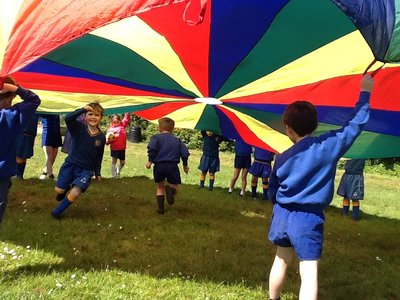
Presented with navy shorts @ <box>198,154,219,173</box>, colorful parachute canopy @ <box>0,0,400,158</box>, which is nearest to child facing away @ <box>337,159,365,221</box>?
colorful parachute canopy @ <box>0,0,400,158</box>

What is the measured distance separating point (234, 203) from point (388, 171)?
11326 millimetres

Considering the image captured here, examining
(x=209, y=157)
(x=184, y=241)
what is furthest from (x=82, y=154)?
(x=209, y=157)

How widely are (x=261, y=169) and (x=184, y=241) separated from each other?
3247mm

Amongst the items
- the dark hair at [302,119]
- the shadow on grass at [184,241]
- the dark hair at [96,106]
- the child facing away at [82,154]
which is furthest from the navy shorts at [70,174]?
the dark hair at [302,119]

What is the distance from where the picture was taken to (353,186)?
5.91m

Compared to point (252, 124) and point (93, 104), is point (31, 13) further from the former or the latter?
point (252, 124)

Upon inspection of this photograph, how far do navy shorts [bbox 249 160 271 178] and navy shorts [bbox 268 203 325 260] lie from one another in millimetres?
4483

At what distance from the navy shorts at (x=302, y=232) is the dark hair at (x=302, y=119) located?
449mm

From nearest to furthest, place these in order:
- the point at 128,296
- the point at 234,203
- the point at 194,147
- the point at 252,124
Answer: the point at 128,296
the point at 252,124
the point at 234,203
the point at 194,147

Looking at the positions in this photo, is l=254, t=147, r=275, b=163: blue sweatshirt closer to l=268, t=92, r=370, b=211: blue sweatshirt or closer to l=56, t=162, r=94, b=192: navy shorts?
l=56, t=162, r=94, b=192: navy shorts

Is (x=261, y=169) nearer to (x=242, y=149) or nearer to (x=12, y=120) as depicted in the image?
(x=242, y=149)

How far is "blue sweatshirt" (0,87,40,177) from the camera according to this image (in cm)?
259

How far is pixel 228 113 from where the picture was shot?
4.80 m

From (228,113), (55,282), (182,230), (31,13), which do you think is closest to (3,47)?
(31,13)
